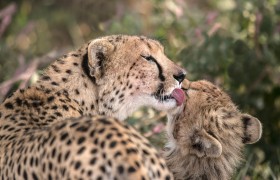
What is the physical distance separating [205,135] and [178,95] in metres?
0.33

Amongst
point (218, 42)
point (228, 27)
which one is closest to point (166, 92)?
point (218, 42)

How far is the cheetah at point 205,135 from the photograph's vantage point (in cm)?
447

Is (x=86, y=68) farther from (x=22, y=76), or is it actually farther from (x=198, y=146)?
(x=22, y=76)

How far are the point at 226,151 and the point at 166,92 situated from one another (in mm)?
441

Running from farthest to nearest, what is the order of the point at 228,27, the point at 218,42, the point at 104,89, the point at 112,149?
1. the point at 228,27
2. the point at 218,42
3. the point at 104,89
4. the point at 112,149

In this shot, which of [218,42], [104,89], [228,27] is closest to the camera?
[104,89]

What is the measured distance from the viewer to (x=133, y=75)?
4625 mm

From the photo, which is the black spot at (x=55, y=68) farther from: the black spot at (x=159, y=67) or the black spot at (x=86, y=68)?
the black spot at (x=159, y=67)

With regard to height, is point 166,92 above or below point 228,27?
below

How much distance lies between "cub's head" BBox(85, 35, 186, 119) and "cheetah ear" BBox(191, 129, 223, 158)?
257 mm

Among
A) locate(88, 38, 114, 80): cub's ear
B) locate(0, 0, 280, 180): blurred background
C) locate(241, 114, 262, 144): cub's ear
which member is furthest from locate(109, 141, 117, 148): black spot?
locate(0, 0, 280, 180): blurred background

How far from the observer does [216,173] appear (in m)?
4.50

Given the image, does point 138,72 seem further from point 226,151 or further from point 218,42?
point 218,42

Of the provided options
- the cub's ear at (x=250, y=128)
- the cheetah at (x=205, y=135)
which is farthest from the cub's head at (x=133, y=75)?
the cub's ear at (x=250, y=128)
